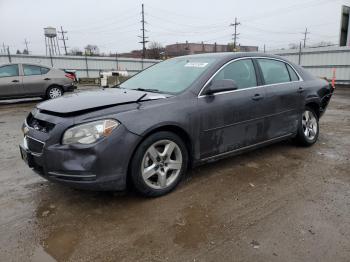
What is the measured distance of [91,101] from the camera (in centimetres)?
319

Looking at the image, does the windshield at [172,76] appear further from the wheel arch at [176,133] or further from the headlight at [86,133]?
the headlight at [86,133]

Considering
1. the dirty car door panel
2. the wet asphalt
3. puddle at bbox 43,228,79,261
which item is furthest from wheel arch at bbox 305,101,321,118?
puddle at bbox 43,228,79,261

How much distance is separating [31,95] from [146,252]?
1055 cm

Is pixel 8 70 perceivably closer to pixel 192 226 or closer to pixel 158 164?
pixel 158 164

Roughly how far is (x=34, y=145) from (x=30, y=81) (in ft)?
30.4

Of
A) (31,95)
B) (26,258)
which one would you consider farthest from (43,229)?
(31,95)

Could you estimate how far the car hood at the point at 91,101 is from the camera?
9.77 feet

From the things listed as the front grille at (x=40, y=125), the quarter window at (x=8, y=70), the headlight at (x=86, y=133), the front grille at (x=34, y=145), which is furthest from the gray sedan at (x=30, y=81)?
the headlight at (x=86, y=133)

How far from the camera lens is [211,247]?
2445 mm

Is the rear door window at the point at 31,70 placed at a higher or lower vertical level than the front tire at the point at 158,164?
higher

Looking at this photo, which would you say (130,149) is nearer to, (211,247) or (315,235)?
(211,247)

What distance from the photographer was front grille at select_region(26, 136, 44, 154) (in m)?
2.93

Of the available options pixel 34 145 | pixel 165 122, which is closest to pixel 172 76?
pixel 165 122

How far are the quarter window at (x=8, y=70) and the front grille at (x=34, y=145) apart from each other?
910 cm
